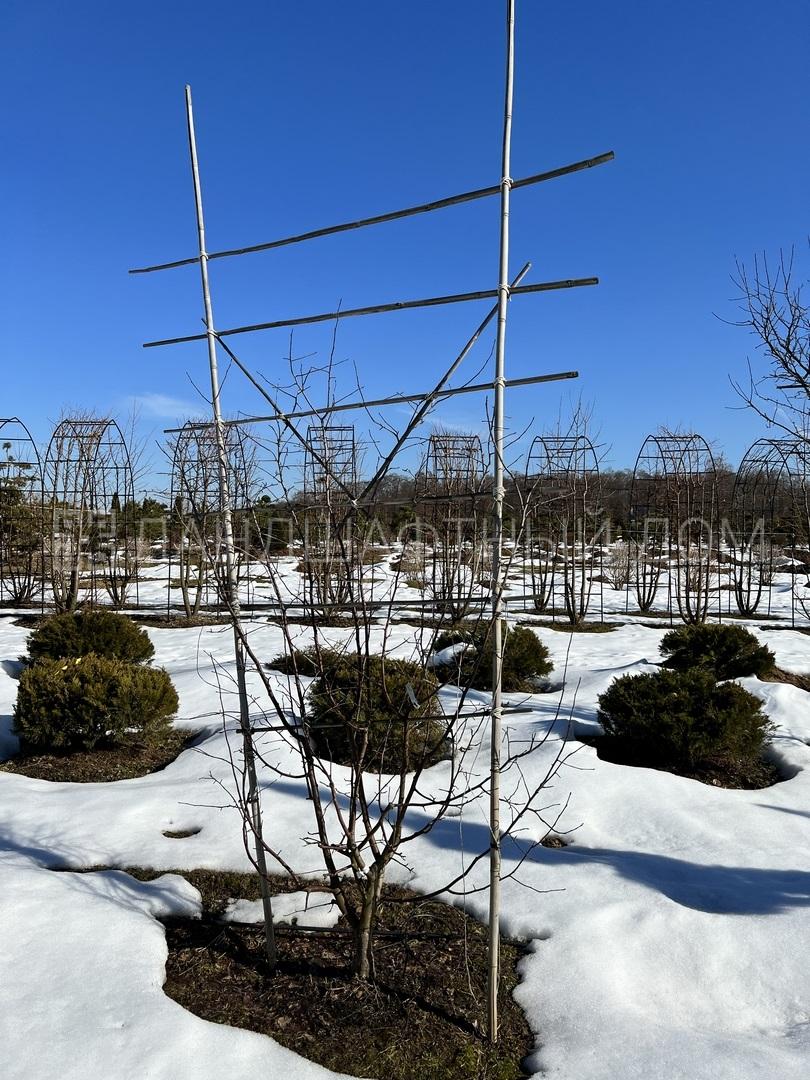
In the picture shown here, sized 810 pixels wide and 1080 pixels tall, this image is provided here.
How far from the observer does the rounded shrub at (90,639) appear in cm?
740

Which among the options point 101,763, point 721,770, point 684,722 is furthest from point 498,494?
point 101,763

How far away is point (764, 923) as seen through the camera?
10.6ft

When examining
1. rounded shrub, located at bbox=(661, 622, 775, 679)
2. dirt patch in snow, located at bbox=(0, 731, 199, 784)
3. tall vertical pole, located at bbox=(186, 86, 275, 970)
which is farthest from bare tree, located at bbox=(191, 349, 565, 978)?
rounded shrub, located at bbox=(661, 622, 775, 679)

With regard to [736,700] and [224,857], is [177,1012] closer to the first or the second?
[224,857]

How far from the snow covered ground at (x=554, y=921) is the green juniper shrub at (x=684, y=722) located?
1.18ft

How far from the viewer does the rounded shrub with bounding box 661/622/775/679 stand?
23.5 feet

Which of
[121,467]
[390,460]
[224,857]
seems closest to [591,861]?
[224,857]

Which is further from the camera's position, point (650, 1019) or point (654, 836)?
point (654, 836)

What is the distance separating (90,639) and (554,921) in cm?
566

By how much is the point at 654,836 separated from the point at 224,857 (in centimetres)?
229

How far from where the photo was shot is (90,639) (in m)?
7.48

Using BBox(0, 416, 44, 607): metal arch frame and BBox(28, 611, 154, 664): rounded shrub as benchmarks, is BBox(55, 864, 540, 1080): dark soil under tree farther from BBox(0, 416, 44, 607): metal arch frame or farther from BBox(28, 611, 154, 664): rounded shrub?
BBox(0, 416, 44, 607): metal arch frame

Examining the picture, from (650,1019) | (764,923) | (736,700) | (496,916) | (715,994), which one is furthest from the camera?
(736,700)

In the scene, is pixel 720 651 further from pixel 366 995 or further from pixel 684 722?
pixel 366 995
